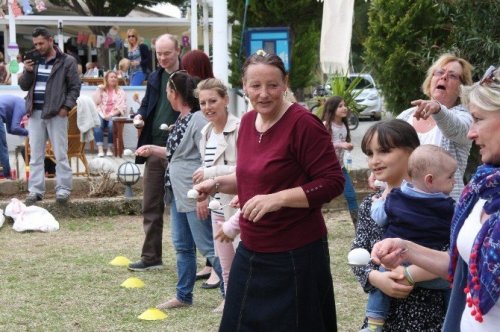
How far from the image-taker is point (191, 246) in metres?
6.25

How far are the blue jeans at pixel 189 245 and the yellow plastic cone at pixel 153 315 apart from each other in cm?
25

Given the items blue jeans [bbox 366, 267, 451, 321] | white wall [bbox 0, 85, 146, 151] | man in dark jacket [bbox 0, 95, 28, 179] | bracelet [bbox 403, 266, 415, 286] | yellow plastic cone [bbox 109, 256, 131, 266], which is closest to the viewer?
bracelet [bbox 403, 266, 415, 286]

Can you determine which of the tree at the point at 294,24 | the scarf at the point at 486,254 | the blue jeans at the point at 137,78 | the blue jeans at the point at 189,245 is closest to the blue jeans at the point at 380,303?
Result: the scarf at the point at 486,254

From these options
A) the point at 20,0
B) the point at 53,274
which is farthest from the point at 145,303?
the point at 20,0

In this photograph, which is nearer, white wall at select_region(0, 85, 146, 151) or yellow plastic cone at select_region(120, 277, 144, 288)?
yellow plastic cone at select_region(120, 277, 144, 288)

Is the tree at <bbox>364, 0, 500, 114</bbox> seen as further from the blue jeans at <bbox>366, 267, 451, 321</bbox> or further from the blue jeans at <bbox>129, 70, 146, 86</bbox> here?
the blue jeans at <bbox>366, 267, 451, 321</bbox>

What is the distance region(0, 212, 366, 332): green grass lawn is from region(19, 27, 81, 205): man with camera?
0.93m

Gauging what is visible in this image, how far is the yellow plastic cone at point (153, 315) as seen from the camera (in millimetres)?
6020

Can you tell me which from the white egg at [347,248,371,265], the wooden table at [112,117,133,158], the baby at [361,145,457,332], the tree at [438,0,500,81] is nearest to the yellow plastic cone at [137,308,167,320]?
the baby at [361,145,457,332]

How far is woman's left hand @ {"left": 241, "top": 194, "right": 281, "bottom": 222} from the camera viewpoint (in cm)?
351

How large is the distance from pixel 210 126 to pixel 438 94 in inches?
63.3

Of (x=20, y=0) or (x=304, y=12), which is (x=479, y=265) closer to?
(x=20, y=0)

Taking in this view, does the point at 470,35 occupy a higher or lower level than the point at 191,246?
higher

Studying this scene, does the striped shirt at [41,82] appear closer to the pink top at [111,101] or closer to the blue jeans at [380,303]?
the pink top at [111,101]
